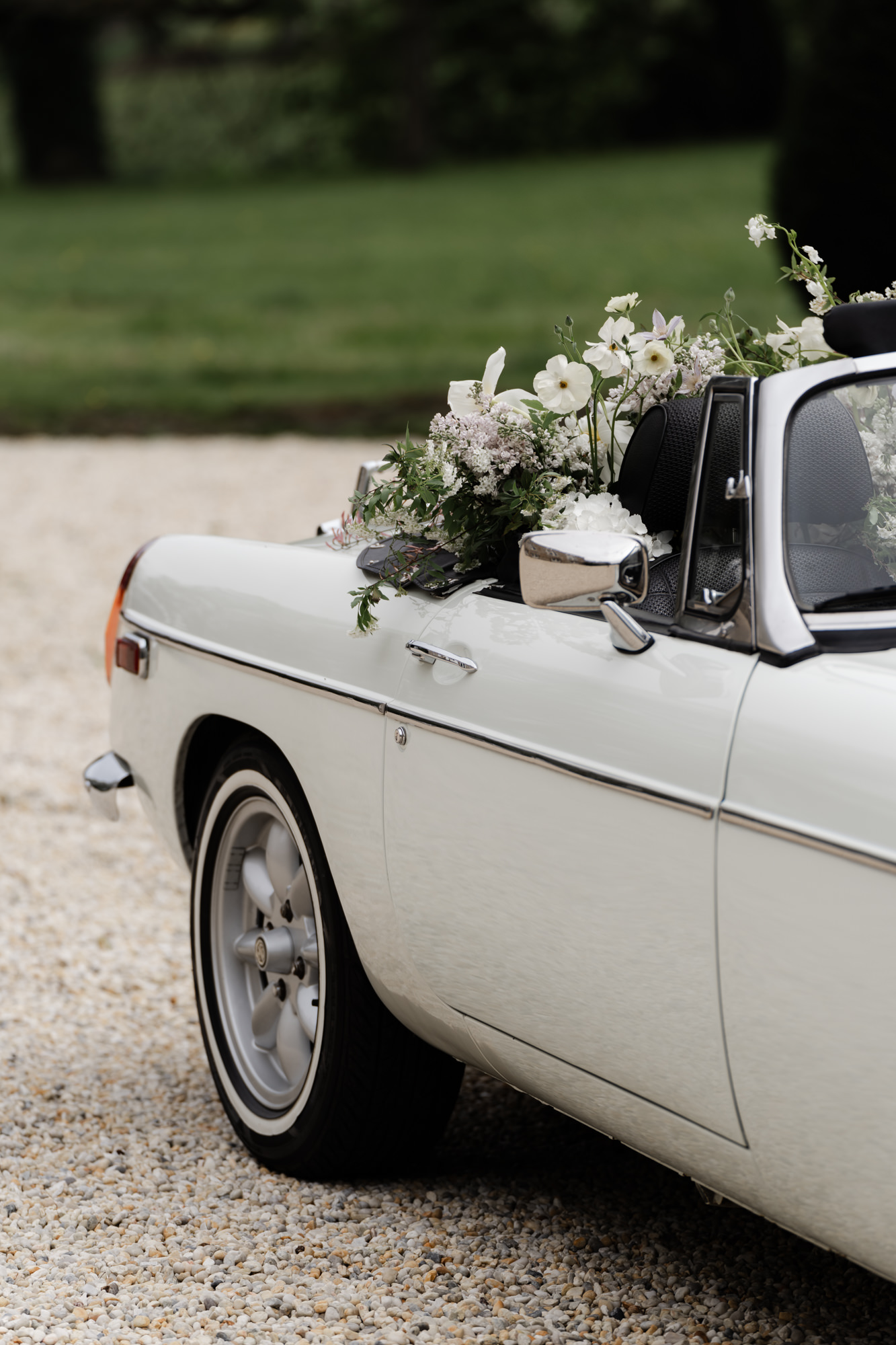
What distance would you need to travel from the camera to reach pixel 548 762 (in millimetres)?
2527

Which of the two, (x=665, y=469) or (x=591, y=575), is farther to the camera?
(x=665, y=469)

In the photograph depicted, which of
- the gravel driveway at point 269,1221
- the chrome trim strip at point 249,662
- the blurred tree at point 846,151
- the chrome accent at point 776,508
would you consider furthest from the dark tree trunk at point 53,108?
the chrome accent at point 776,508

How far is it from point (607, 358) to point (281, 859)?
119 cm

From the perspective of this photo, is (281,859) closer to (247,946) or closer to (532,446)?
(247,946)

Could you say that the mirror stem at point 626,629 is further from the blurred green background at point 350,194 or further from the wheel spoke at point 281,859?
the blurred green background at point 350,194

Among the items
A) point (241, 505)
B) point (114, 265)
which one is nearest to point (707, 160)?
point (114, 265)

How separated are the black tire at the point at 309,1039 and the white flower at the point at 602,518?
2.58 ft

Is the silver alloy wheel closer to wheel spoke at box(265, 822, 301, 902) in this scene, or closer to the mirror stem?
wheel spoke at box(265, 822, 301, 902)

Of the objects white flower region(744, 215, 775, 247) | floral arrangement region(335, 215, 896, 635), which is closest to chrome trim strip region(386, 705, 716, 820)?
floral arrangement region(335, 215, 896, 635)

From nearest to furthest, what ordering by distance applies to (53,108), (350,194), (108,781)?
1. (108,781)
2. (350,194)
3. (53,108)

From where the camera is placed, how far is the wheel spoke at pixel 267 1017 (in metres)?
3.48

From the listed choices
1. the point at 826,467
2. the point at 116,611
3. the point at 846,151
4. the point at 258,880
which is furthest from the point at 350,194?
the point at 826,467

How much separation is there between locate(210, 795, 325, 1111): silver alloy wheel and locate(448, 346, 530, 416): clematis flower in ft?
2.91

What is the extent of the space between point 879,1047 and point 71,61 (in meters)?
39.2
